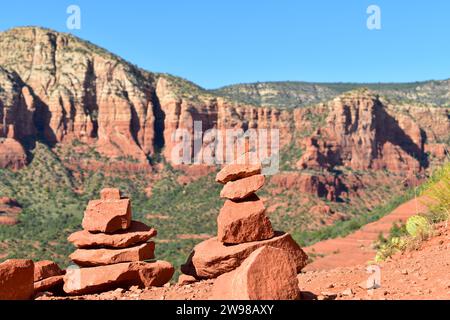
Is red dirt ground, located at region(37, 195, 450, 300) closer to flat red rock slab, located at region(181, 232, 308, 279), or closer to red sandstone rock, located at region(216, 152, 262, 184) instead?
flat red rock slab, located at region(181, 232, 308, 279)

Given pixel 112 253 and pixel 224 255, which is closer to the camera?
pixel 224 255

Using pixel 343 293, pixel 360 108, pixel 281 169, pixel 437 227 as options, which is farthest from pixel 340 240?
pixel 360 108

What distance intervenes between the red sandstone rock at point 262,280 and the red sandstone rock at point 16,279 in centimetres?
551

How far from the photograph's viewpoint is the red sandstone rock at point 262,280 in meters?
9.77

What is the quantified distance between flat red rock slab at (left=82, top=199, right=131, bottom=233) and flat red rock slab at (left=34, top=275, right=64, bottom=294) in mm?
1909

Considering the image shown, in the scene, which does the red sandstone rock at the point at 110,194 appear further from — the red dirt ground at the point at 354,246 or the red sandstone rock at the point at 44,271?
the red dirt ground at the point at 354,246

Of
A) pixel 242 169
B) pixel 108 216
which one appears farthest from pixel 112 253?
pixel 242 169

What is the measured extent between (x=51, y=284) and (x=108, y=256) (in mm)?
1835

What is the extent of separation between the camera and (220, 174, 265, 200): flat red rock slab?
656 inches

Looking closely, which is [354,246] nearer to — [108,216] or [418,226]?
[418,226]

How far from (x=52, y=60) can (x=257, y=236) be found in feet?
405

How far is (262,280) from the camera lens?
9.97m

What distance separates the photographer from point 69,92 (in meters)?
127
